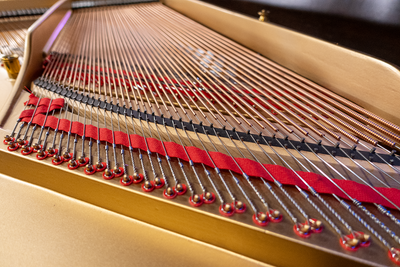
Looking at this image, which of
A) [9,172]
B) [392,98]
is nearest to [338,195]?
[392,98]

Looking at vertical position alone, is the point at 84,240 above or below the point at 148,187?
below

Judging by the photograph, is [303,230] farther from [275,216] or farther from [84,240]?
[84,240]

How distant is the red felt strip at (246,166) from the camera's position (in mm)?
962

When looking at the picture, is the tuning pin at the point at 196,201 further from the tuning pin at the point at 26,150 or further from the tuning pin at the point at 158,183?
the tuning pin at the point at 26,150

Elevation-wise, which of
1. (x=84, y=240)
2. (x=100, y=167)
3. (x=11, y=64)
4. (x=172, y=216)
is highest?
(x=11, y=64)

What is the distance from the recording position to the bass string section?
931mm

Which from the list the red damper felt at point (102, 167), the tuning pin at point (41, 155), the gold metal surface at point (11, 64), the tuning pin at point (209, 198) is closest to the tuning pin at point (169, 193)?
the tuning pin at point (209, 198)

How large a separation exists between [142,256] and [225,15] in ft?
6.99

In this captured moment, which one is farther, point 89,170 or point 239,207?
point 89,170

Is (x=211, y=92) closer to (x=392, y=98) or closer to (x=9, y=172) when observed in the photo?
(x=392, y=98)

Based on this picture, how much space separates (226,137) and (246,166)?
29cm

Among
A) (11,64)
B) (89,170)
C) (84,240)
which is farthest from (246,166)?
(11,64)

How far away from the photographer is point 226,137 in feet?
4.45

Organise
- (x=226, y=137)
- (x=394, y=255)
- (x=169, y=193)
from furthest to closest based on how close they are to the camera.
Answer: (x=226, y=137), (x=169, y=193), (x=394, y=255)
